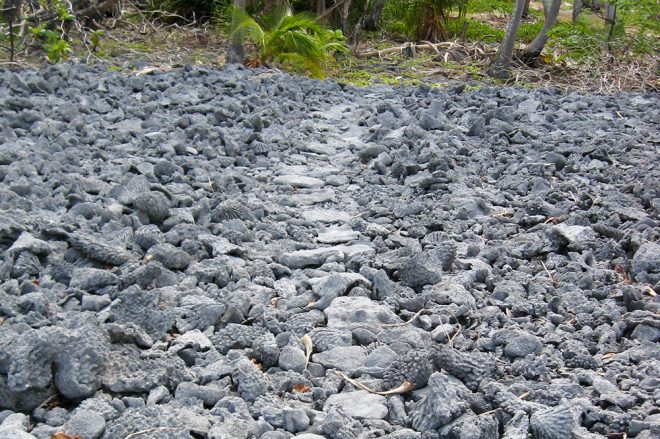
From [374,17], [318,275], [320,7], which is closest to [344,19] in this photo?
[320,7]

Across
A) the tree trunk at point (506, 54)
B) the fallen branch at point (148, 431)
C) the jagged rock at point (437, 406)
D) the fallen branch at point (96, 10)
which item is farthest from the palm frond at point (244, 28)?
the fallen branch at point (148, 431)

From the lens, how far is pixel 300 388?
2324mm

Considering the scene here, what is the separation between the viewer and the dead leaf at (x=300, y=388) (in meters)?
2.31

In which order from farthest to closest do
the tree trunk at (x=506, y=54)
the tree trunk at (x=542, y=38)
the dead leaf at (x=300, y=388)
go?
the tree trunk at (x=542, y=38), the tree trunk at (x=506, y=54), the dead leaf at (x=300, y=388)

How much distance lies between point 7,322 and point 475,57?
9.18 m

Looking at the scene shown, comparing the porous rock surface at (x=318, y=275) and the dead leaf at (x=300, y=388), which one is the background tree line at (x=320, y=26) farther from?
the dead leaf at (x=300, y=388)

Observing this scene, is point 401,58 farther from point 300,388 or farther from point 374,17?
point 300,388

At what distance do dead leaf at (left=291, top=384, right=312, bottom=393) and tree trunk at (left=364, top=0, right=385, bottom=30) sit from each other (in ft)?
33.4

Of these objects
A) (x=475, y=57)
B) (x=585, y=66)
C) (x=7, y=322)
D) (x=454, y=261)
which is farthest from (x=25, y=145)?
(x=475, y=57)

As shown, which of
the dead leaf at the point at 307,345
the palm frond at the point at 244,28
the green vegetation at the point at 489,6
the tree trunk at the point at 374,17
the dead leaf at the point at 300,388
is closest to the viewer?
the dead leaf at the point at 300,388

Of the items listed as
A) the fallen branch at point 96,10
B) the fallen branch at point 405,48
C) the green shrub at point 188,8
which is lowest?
the fallen branch at point 405,48

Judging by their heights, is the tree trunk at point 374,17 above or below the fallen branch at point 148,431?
below

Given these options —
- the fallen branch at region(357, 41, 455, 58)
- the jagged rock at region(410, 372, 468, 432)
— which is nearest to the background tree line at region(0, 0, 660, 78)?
the fallen branch at region(357, 41, 455, 58)

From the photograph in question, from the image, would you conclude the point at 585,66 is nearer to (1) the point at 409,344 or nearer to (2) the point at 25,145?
(2) the point at 25,145
